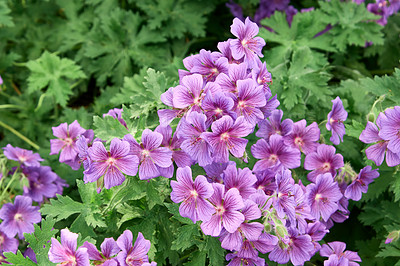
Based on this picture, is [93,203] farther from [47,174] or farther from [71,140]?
[47,174]

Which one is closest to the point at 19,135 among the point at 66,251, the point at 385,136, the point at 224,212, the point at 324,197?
the point at 66,251

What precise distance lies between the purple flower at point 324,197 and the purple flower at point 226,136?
0.45m

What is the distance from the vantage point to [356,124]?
2.07 m

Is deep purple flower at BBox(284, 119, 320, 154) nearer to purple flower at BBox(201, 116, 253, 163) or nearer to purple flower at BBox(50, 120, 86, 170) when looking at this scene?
purple flower at BBox(201, 116, 253, 163)

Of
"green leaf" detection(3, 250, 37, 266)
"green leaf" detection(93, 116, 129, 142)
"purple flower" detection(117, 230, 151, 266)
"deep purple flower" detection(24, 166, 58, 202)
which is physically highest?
"green leaf" detection(93, 116, 129, 142)

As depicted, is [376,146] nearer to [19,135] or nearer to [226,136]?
[226,136]

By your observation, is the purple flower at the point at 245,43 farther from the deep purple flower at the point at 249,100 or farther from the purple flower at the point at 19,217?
the purple flower at the point at 19,217

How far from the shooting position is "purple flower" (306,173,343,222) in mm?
1958

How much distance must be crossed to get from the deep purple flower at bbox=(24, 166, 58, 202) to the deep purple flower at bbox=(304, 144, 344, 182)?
3.97 feet

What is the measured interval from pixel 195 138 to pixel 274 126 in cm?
49

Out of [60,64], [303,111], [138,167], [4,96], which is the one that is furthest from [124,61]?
[138,167]

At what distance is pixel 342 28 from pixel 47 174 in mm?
1838

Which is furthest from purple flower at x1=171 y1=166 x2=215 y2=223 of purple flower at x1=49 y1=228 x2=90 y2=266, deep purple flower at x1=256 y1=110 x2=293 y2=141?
deep purple flower at x1=256 y1=110 x2=293 y2=141

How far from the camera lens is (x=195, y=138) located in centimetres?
166
